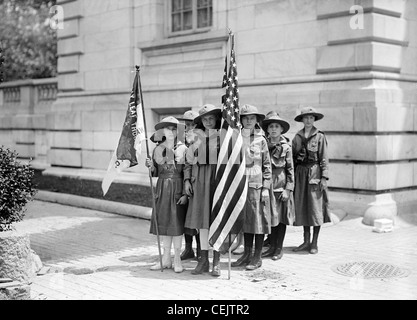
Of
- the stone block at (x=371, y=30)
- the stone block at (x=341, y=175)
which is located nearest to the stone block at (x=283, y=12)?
the stone block at (x=371, y=30)

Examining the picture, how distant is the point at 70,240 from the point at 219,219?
3.65 m

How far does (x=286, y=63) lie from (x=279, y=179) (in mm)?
4559

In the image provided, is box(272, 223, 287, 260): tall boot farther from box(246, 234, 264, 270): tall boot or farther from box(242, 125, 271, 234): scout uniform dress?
box(242, 125, 271, 234): scout uniform dress

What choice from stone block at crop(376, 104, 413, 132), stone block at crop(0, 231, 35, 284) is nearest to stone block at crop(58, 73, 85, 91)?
stone block at crop(376, 104, 413, 132)

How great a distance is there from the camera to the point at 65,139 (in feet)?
59.5

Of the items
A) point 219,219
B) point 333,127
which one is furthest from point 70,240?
point 333,127

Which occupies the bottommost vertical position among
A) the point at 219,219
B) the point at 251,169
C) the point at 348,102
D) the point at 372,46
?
the point at 219,219

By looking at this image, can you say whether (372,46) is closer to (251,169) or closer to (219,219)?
(251,169)

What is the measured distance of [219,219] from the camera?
7406mm

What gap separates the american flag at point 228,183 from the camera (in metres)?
7.41

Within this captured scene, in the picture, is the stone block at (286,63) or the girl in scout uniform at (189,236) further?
the stone block at (286,63)

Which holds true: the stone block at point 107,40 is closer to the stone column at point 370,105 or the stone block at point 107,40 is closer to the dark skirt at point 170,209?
the stone column at point 370,105

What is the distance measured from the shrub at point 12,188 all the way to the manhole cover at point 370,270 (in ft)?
12.8

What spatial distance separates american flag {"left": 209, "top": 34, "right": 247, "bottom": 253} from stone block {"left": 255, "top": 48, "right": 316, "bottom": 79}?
498 cm
